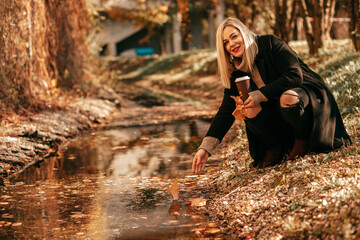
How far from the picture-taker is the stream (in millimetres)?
4242

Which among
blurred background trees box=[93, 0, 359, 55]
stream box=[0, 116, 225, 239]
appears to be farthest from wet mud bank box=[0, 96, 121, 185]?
blurred background trees box=[93, 0, 359, 55]

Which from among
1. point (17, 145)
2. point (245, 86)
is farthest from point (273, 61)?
point (17, 145)

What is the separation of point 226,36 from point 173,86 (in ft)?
58.4

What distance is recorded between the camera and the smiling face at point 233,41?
183 inches

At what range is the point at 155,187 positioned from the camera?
5.61 meters

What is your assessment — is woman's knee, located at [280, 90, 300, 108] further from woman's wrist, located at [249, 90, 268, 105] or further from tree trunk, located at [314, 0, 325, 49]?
tree trunk, located at [314, 0, 325, 49]

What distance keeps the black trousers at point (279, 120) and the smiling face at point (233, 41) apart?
54 centimetres

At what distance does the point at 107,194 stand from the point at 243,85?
6.17 ft

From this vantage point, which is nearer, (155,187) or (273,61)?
(273,61)

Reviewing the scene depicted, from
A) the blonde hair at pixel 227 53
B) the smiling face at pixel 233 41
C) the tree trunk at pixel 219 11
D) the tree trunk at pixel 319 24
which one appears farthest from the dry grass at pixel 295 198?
the tree trunk at pixel 219 11

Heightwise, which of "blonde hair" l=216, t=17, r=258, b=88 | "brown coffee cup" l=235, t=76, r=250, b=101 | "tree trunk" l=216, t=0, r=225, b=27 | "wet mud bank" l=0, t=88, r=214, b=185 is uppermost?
"tree trunk" l=216, t=0, r=225, b=27

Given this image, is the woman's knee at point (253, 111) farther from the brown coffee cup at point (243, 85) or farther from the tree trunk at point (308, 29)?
the tree trunk at point (308, 29)

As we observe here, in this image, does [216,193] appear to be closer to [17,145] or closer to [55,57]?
[17,145]

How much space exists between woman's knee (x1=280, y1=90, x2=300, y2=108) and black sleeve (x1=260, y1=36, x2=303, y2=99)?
0.26ft
